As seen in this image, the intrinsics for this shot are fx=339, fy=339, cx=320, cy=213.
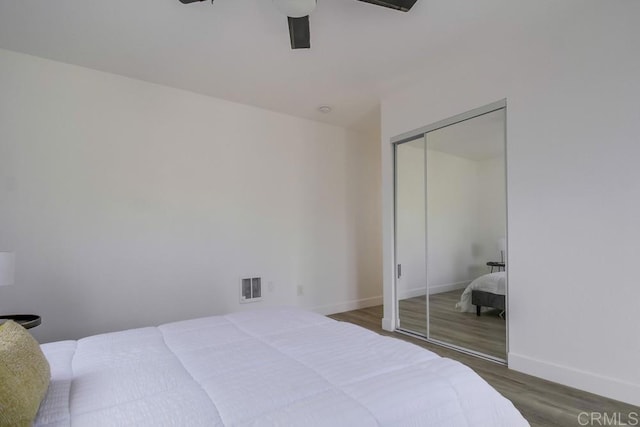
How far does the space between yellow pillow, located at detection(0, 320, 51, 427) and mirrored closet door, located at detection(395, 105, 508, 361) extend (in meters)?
2.83

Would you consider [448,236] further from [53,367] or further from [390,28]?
[53,367]

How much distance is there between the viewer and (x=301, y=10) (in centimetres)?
182

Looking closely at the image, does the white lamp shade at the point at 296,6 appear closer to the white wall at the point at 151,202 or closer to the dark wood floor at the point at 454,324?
the white wall at the point at 151,202

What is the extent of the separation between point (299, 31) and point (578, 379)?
2848 millimetres

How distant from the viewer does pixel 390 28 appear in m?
2.41

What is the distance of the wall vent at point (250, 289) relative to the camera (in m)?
3.71

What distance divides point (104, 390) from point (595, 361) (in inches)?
106

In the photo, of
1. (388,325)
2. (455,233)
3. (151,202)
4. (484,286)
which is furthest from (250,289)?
(484,286)

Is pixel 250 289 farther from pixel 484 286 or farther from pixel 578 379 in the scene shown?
pixel 578 379

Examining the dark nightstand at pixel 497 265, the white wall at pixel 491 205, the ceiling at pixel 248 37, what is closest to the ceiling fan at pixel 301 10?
the ceiling at pixel 248 37

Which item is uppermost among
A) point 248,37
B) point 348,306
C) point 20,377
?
point 248,37

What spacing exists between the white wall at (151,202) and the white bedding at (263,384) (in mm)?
1467

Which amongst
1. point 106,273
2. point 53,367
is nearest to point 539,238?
point 53,367

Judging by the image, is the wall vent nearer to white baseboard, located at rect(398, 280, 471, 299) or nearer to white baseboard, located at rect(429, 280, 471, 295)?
white baseboard, located at rect(398, 280, 471, 299)
